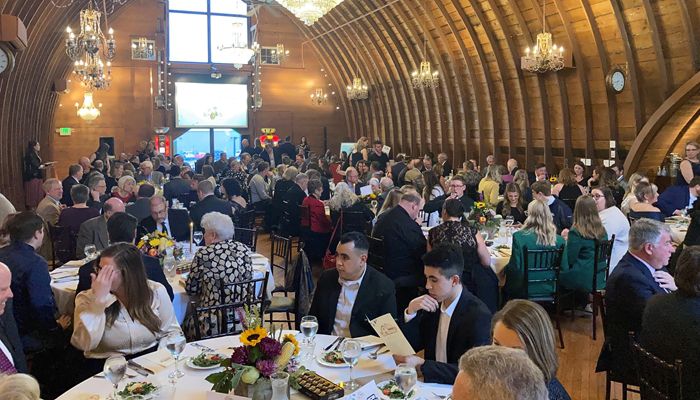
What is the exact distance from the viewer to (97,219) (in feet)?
22.5

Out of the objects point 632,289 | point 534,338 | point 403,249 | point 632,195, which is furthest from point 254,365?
point 632,195

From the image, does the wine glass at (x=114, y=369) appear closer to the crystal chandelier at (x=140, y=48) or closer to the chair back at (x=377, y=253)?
the chair back at (x=377, y=253)

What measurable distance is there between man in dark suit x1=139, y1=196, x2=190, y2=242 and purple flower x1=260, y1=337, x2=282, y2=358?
4599mm

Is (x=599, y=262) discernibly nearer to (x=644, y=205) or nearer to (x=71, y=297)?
(x=644, y=205)

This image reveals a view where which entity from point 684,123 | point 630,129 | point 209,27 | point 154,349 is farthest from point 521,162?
point 209,27

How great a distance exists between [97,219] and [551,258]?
4772 mm

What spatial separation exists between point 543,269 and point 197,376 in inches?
162

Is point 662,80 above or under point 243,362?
above

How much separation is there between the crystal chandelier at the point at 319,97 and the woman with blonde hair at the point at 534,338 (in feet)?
71.2

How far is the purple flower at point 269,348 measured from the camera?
2.64 m

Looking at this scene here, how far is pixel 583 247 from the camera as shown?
6582 mm

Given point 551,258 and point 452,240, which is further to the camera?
point 551,258

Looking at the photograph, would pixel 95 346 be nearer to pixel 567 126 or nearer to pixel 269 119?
pixel 567 126

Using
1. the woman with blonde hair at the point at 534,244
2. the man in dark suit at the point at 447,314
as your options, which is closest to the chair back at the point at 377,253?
the woman with blonde hair at the point at 534,244
